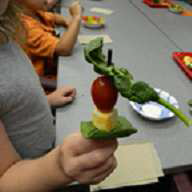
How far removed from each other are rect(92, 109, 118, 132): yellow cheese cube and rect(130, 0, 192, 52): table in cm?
127

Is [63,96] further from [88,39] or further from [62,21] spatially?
[62,21]

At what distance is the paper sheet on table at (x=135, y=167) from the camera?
740 mm

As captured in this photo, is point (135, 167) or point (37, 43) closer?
point (135, 167)

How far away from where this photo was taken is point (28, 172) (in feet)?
1.99

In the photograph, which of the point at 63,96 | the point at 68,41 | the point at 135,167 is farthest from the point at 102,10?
the point at 135,167

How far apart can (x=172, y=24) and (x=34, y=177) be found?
5.32 feet

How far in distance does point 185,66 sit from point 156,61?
0.51 ft

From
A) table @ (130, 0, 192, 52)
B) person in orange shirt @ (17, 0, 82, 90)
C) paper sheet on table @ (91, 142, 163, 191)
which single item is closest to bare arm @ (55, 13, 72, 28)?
person in orange shirt @ (17, 0, 82, 90)

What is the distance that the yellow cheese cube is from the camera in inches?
15.7

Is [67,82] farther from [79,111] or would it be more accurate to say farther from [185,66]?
[185,66]

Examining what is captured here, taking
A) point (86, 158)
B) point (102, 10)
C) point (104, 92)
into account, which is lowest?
point (102, 10)

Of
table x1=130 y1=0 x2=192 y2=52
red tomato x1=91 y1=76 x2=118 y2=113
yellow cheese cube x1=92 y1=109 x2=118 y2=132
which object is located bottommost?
table x1=130 y1=0 x2=192 y2=52

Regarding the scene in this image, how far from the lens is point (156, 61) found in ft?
4.63

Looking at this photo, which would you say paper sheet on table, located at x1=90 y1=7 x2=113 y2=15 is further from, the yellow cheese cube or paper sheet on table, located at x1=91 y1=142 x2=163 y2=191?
the yellow cheese cube
